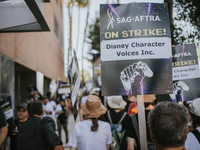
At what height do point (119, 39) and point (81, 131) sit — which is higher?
point (119, 39)

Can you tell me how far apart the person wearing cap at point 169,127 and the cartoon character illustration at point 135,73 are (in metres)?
1.18

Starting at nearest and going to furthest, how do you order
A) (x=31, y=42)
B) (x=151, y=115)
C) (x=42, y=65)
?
(x=151, y=115) < (x=31, y=42) < (x=42, y=65)

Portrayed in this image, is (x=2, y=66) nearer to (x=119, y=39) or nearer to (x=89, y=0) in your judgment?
(x=119, y=39)

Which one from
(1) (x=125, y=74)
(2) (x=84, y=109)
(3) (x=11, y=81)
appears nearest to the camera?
(1) (x=125, y=74)

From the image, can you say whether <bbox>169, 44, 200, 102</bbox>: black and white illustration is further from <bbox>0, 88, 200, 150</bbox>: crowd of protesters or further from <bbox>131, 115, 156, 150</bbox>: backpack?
<bbox>131, 115, 156, 150</bbox>: backpack

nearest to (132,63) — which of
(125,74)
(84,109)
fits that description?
(125,74)

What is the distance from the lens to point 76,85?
4398 millimetres

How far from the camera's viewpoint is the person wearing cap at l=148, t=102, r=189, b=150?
5.49ft

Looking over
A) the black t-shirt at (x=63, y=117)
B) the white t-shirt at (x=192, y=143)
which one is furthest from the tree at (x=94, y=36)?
the white t-shirt at (x=192, y=143)

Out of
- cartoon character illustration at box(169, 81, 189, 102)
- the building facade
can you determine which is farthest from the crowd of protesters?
the building facade

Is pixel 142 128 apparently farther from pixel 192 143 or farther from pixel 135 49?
pixel 135 49

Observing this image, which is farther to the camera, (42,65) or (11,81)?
(42,65)

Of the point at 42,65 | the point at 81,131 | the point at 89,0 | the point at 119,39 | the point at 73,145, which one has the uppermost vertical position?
the point at 89,0

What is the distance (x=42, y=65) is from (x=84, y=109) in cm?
1247
